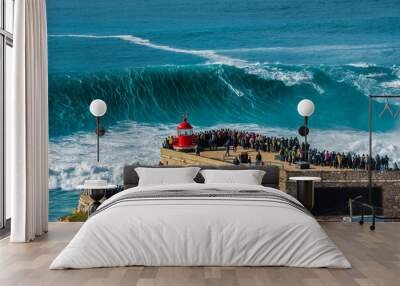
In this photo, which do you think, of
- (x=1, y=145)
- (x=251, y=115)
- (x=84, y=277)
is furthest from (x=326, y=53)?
(x=84, y=277)

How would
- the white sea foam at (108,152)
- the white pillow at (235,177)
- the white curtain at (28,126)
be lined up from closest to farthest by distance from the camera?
the white curtain at (28,126) < the white pillow at (235,177) < the white sea foam at (108,152)

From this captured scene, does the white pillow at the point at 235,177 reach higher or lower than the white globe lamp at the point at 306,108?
lower

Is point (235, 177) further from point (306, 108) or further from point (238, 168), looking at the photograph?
point (306, 108)

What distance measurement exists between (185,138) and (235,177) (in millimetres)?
1343

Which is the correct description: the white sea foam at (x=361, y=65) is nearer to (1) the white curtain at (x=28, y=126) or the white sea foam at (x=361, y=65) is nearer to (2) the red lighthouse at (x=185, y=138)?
(2) the red lighthouse at (x=185, y=138)

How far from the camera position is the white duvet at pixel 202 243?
4.96m

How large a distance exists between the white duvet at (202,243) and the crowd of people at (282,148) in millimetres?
3468

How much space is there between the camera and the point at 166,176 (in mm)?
7535

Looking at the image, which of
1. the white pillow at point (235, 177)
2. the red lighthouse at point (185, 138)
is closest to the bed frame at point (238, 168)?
the white pillow at point (235, 177)

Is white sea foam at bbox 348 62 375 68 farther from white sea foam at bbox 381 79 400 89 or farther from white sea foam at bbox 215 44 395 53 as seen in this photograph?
white sea foam at bbox 381 79 400 89

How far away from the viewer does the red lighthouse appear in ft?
28.1

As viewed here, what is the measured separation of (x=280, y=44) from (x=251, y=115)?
1.10 m

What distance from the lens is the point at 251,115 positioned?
8.71m

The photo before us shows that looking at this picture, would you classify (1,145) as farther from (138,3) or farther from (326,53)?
(326,53)
